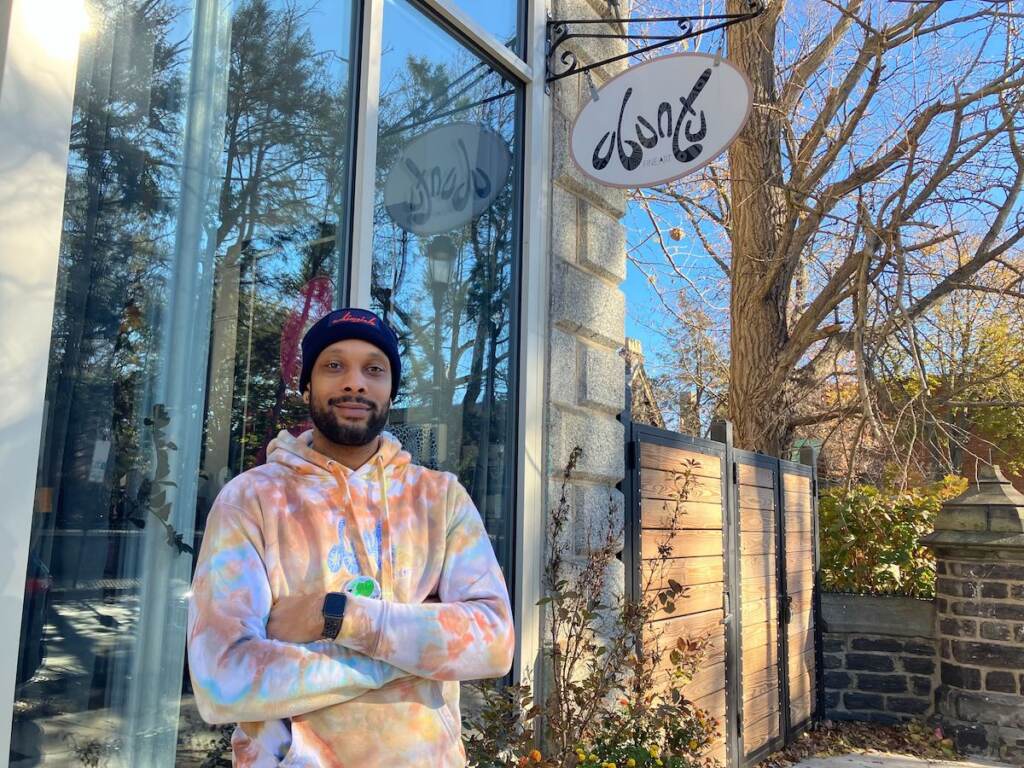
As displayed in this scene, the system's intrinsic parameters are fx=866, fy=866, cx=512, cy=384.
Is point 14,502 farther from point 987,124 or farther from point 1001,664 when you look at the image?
point 987,124

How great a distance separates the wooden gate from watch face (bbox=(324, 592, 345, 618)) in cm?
314

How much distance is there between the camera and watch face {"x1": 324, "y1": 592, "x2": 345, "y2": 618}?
139 cm

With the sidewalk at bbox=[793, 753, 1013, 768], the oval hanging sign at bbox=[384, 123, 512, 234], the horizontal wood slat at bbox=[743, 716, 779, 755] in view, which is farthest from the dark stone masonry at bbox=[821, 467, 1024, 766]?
the oval hanging sign at bbox=[384, 123, 512, 234]

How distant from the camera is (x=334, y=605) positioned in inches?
55.0

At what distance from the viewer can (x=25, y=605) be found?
2076 millimetres

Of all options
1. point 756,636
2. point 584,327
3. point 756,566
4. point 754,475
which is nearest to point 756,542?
point 756,566

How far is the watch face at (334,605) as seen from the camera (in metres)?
1.39

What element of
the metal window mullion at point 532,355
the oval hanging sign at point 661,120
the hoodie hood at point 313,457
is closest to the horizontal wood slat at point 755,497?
the metal window mullion at point 532,355

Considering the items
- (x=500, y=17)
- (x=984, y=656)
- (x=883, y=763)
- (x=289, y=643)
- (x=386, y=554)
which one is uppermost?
(x=500, y=17)

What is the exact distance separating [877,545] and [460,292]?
572 centimetres

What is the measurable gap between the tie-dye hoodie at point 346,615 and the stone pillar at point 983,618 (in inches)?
249

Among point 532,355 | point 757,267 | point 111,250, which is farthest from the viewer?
point 757,267

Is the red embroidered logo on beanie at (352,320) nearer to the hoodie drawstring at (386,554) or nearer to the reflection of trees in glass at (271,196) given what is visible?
the hoodie drawstring at (386,554)

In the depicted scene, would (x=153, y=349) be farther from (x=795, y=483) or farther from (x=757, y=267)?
(x=757, y=267)
